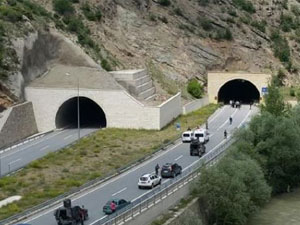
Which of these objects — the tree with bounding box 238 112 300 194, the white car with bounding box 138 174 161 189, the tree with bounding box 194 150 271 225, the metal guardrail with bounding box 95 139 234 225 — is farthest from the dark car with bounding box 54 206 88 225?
the tree with bounding box 238 112 300 194

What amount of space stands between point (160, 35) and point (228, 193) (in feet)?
172

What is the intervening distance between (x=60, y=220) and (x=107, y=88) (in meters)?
32.4

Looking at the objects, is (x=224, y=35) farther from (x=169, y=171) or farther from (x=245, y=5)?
(x=169, y=171)

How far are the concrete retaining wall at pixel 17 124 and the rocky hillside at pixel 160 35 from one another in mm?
1461

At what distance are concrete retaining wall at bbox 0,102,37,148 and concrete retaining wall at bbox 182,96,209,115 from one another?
59.0 feet

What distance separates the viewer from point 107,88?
63.5 meters

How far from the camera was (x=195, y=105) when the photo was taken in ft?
256

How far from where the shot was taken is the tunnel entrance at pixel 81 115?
6450cm

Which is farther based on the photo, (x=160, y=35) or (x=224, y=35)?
(x=224, y=35)

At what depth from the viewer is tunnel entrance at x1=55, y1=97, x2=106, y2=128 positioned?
64500mm

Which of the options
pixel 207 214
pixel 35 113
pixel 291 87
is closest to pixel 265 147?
pixel 207 214

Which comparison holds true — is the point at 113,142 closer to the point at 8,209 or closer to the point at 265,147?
the point at 265,147

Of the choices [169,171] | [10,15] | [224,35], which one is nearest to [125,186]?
[169,171]

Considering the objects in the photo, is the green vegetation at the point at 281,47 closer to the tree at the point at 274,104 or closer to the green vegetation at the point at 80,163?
the tree at the point at 274,104
